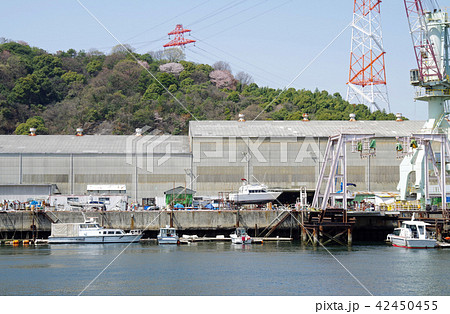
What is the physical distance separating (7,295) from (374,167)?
68.1 meters

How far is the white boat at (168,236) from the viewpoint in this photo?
254 ft

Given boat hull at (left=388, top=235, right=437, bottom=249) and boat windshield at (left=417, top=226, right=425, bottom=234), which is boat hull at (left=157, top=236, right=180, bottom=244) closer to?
boat hull at (left=388, top=235, right=437, bottom=249)

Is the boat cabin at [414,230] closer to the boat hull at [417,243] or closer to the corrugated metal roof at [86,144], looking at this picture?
the boat hull at [417,243]

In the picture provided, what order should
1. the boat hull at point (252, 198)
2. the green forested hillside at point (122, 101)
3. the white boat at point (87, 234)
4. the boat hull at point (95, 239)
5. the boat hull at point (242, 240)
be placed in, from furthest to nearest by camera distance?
the green forested hillside at point (122, 101) < the boat hull at point (252, 198) < the white boat at point (87, 234) < the boat hull at point (95, 239) < the boat hull at point (242, 240)

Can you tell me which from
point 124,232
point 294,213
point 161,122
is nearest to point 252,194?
point 294,213

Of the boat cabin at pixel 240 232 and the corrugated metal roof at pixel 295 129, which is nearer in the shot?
the boat cabin at pixel 240 232

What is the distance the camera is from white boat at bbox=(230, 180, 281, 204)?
89.9 m

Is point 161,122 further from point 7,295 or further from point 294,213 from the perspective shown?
point 7,295

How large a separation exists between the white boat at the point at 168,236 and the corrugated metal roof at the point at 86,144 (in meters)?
24.0

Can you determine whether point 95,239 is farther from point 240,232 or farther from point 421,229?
point 421,229

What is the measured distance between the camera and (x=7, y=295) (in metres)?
44.9

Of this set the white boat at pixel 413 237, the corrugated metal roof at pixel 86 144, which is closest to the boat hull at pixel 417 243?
the white boat at pixel 413 237

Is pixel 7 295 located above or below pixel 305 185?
below

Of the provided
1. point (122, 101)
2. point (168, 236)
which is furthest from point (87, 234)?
point (122, 101)
